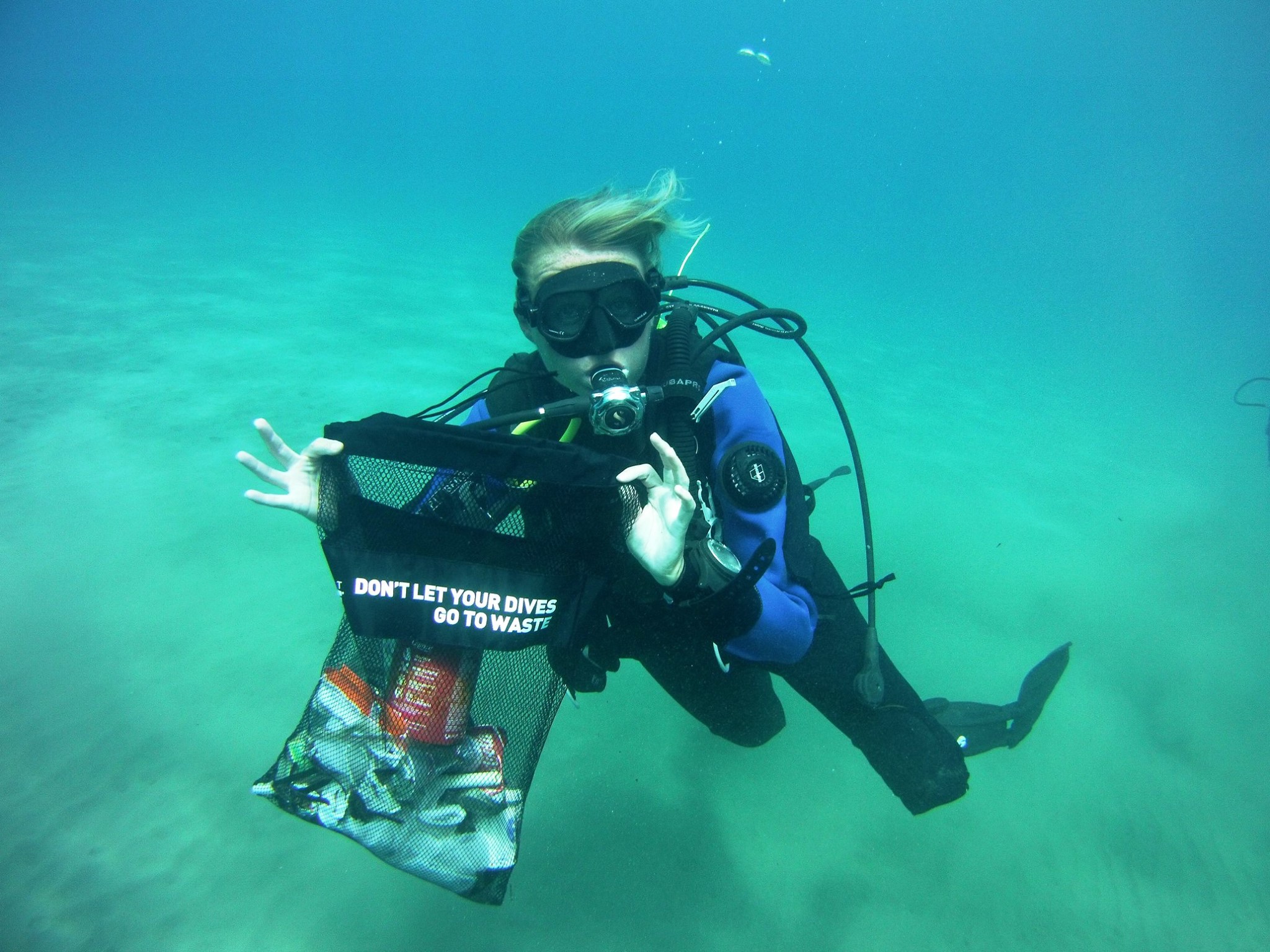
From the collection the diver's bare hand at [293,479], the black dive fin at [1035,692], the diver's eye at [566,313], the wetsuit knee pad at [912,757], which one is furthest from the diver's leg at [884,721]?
the diver's bare hand at [293,479]

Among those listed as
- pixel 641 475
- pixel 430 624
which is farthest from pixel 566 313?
pixel 430 624

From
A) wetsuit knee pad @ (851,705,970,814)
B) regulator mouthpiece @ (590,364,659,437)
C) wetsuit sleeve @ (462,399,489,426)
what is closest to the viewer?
regulator mouthpiece @ (590,364,659,437)

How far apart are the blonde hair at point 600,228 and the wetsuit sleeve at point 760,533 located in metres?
0.64

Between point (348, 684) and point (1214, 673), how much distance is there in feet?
24.8

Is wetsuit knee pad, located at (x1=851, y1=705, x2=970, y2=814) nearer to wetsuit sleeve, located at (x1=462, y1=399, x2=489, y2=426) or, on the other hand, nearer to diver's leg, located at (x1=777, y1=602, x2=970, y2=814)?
diver's leg, located at (x1=777, y1=602, x2=970, y2=814)

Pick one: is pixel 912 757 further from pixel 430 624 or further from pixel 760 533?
pixel 430 624

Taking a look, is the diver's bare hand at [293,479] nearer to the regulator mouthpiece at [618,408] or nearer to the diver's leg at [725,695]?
the regulator mouthpiece at [618,408]

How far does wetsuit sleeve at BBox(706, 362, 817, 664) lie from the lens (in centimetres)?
200

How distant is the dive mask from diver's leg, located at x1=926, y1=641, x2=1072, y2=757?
3026 mm

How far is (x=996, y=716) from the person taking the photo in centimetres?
353

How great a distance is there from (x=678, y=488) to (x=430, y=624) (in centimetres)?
74

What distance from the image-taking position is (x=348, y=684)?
1519 mm

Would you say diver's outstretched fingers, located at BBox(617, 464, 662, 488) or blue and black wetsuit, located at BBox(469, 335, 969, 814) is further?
blue and black wetsuit, located at BBox(469, 335, 969, 814)

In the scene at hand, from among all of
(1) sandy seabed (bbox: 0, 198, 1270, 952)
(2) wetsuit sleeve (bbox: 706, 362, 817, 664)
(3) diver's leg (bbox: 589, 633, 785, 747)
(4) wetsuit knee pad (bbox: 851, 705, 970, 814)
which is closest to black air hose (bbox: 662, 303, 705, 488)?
(2) wetsuit sleeve (bbox: 706, 362, 817, 664)
